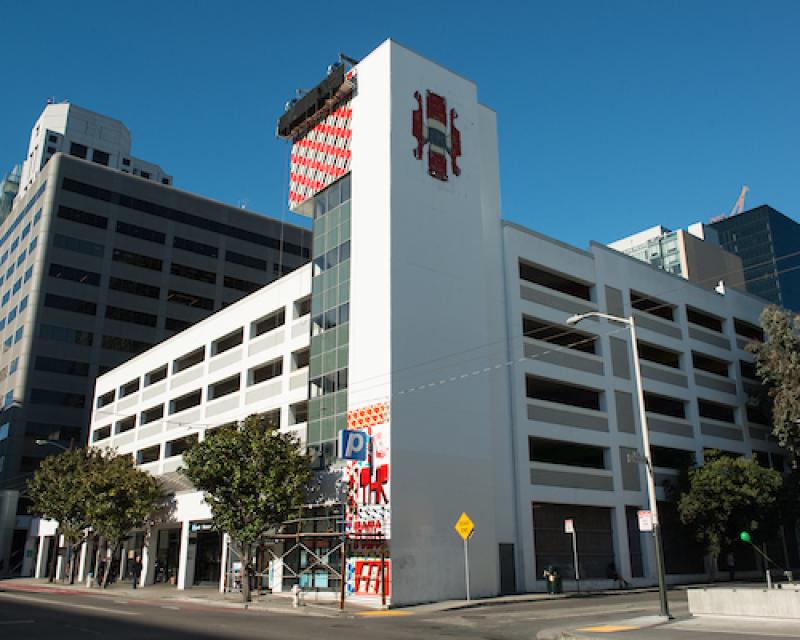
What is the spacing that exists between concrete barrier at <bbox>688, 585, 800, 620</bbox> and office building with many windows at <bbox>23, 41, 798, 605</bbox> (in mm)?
13691

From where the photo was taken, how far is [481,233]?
4022cm

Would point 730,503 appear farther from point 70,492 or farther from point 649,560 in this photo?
point 70,492

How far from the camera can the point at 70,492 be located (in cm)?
4934

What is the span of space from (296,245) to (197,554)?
208 feet

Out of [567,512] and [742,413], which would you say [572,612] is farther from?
[742,413]

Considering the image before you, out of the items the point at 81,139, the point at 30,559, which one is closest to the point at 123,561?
the point at 30,559

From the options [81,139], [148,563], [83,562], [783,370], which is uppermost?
[81,139]

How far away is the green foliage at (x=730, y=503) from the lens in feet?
136

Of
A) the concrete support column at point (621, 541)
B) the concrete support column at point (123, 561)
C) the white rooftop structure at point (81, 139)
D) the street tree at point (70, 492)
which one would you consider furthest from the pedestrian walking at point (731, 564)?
the white rooftop structure at point (81, 139)

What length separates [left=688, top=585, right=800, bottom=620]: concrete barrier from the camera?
1838cm

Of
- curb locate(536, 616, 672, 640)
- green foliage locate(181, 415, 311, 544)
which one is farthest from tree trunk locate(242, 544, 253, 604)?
curb locate(536, 616, 672, 640)

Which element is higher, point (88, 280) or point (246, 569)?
point (88, 280)

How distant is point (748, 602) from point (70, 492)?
44.4 metres

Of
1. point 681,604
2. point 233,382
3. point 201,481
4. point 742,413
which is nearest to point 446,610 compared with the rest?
point 681,604
